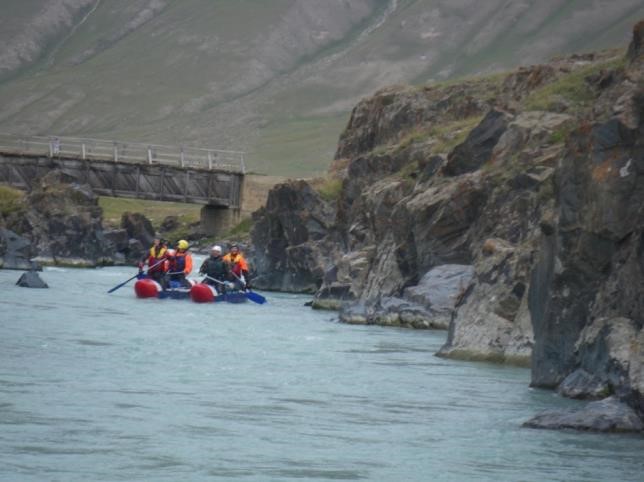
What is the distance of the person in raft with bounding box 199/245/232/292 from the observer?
56781mm

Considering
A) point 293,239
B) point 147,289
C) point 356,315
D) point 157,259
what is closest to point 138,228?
point 293,239

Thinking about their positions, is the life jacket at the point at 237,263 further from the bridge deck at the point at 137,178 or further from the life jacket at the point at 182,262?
the bridge deck at the point at 137,178

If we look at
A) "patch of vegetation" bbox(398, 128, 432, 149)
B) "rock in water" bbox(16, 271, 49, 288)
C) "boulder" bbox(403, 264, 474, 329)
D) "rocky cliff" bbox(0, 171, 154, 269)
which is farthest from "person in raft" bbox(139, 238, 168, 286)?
"rocky cliff" bbox(0, 171, 154, 269)

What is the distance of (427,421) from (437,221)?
80.7ft

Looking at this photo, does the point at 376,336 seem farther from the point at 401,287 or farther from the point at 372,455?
the point at 372,455

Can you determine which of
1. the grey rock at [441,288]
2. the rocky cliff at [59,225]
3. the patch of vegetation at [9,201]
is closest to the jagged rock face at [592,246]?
the grey rock at [441,288]

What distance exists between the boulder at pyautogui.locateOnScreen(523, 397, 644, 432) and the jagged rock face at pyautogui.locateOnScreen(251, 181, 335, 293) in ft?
160

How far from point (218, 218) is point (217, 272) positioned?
58.6m

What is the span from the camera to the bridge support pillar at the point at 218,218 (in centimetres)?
11306

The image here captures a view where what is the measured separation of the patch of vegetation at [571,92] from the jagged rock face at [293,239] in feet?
69.2

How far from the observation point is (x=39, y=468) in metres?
19.5

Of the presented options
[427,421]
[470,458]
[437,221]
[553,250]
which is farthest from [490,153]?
[470,458]

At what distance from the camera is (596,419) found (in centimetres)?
2309

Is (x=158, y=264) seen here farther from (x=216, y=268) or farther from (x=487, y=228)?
(x=487, y=228)
